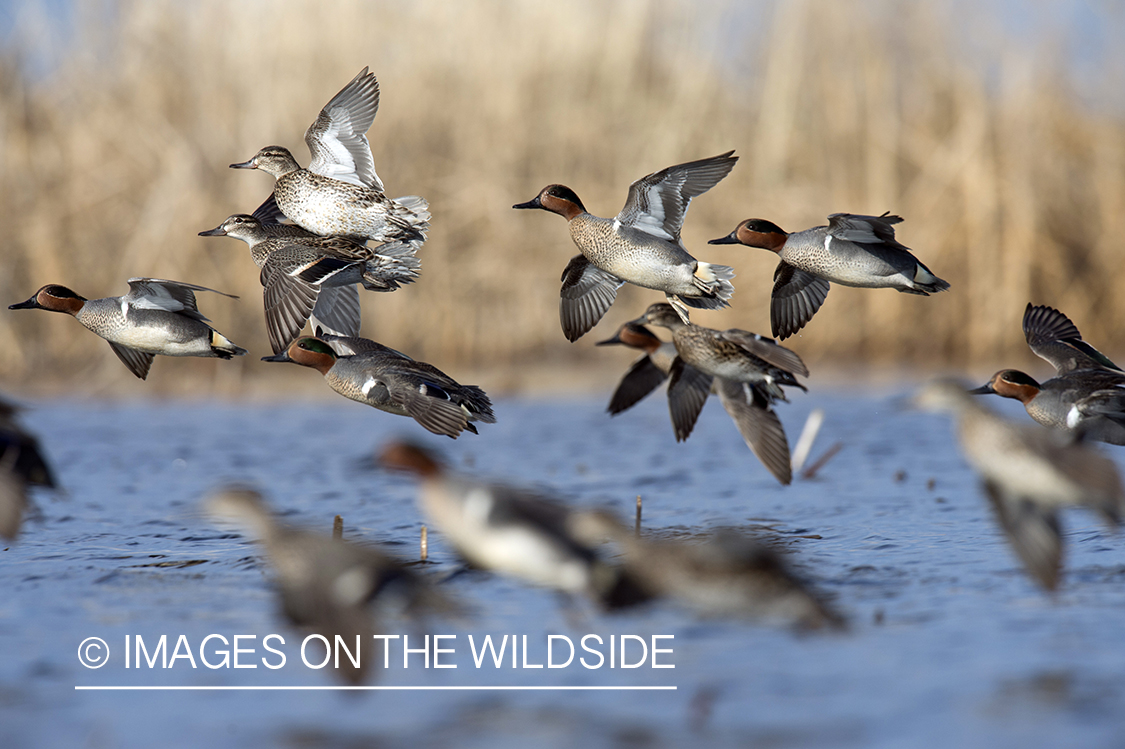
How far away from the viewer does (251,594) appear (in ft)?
19.7

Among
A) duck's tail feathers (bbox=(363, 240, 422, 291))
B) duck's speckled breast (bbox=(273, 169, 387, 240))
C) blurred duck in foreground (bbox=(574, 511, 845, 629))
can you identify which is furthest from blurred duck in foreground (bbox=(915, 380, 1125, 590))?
duck's speckled breast (bbox=(273, 169, 387, 240))

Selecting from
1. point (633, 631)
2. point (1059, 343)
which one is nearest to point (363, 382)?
point (633, 631)

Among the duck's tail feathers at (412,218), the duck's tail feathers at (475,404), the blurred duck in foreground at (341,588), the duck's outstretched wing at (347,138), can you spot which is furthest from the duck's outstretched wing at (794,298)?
the blurred duck in foreground at (341,588)

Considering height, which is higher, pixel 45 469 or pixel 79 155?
pixel 79 155

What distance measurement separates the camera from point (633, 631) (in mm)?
5258

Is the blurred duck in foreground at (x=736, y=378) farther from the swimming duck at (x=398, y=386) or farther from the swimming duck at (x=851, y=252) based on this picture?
the swimming duck at (x=398, y=386)

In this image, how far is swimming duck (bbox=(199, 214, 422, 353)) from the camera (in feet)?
18.0

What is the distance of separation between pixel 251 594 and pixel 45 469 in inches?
48.3

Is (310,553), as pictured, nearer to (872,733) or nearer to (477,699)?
(477,699)

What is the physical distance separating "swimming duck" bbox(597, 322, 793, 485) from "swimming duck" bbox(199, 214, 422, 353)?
110 centimetres

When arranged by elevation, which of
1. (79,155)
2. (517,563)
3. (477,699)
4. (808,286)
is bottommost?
(477,699)

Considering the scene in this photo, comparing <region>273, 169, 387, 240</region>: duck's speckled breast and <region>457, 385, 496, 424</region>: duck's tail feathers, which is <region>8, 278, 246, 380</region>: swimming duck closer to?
<region>273, 169, 387, 240</region>: duck's speckled breast

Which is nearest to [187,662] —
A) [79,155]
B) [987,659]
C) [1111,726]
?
[987,659]

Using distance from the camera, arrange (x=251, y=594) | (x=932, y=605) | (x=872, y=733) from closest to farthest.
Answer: (x=872, y=733) → (x=932, y=605) → (x=251, y=594)
